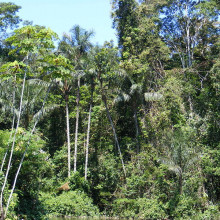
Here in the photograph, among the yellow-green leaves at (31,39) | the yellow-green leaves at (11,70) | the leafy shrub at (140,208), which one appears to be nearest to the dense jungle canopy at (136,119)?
the leafy shrub at (140,208)

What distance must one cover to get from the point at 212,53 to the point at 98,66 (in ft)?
32.8

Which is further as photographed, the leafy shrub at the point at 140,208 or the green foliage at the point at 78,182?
the green foliage at the point at 78,182

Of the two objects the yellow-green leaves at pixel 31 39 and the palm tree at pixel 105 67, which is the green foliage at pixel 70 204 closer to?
the palm tree at pixel 105 67

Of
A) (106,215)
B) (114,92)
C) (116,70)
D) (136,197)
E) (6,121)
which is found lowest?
(106,215)

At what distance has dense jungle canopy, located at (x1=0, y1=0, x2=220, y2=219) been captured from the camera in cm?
1571

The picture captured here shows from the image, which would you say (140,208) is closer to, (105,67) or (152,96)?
(152,96)

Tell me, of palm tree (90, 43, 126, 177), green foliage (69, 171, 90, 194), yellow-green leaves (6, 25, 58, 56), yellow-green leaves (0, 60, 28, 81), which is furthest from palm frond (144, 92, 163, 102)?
yellow-green leaves (0, 60, 28, 81)

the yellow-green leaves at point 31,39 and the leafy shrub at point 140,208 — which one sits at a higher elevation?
the yellow-green leaves at point 31,39

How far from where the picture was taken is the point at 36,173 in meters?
11.6

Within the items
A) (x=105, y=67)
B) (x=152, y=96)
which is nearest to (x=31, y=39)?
(x=105, y=67)

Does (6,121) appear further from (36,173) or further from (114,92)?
(36,173)

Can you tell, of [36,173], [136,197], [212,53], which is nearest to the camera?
[36,173]

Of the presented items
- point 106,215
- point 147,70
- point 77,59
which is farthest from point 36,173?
point 147,70

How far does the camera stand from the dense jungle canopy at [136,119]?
15711mm
